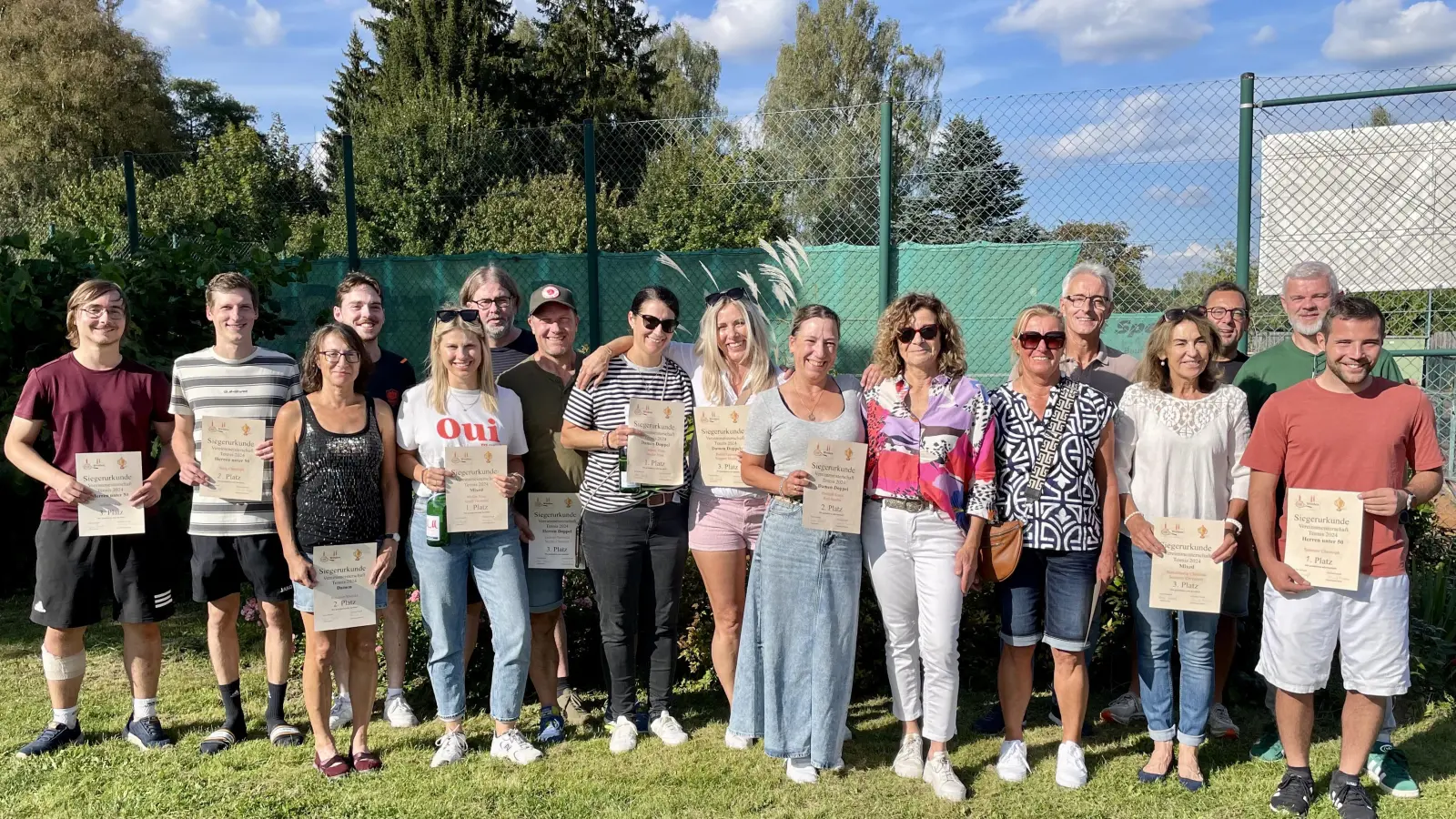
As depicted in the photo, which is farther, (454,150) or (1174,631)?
(454,150)

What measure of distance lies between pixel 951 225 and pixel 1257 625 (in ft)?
12.1

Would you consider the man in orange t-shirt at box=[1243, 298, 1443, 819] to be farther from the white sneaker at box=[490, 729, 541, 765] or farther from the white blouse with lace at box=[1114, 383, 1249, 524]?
the white sneaker at box=[490, 729, 541, 765]

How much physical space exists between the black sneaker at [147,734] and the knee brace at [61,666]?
1.08 ft

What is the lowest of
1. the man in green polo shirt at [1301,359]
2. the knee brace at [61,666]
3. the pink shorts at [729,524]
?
A: the knee brace at [61,666]

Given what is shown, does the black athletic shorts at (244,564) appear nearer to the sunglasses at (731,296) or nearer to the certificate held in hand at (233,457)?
the certificate held in hand at (233,457)

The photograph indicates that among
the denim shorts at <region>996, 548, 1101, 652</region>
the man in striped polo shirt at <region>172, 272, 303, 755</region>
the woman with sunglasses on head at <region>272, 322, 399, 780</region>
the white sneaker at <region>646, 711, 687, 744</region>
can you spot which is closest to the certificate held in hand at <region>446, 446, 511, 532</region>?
the woman with sunglasses on head at <region>272, 322, 399, 780</region>

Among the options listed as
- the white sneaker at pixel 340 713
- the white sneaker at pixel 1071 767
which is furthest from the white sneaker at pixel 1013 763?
the white sneaker at pixel 340 713

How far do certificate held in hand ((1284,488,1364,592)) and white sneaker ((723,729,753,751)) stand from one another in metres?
2.19

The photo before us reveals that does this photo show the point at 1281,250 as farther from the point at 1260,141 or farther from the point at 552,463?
the point at 552,463

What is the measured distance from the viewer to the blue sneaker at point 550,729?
14.6 feet

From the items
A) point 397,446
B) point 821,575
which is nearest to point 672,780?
point 821,575

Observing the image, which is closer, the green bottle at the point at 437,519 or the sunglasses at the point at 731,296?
the green bottle at the point at 437,519

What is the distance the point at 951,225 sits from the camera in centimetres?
752

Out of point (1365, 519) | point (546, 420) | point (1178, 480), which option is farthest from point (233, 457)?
point (1365, 519)
